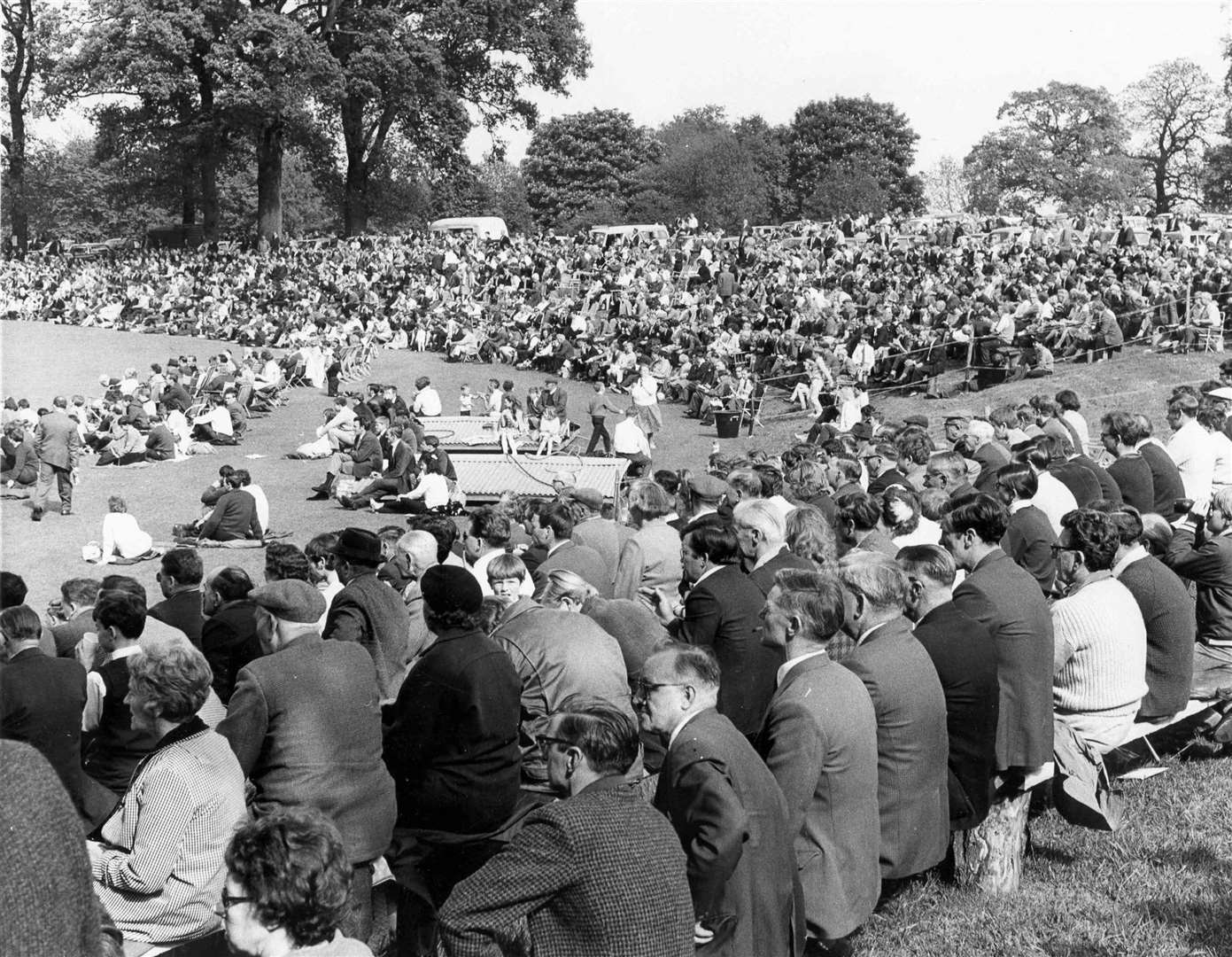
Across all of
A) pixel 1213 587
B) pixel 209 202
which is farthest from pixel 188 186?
pixel 1213 587

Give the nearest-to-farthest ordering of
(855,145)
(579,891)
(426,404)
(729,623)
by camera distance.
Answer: (579,891) → (729,623) → (426,404) → (855,145)

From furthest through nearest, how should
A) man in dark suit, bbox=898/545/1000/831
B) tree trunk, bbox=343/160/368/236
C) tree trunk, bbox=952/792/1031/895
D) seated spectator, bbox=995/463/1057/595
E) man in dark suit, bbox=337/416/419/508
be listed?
tree trunk, bbox=343/160/368/236 → man in dark suit, bbox=337/416/419/508 → seated spectator, bbox=995/463/1057/595 → tree trunk, bbox=952/792/1031/895 → man in dark suit, bbox=898/545/1000/831

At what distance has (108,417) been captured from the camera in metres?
23.2

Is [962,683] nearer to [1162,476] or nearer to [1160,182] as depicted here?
[1162,476]

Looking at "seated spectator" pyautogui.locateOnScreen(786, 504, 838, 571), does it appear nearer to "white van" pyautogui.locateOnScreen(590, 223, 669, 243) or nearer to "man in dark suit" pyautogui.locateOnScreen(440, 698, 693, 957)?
"man in dark suit" pyautogui.locateOnScreen(440, 698, 693, 957)

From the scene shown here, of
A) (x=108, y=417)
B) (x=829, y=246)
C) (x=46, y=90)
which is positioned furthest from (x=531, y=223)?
(x=108, y=417)

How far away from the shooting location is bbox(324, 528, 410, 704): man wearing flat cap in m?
5.66

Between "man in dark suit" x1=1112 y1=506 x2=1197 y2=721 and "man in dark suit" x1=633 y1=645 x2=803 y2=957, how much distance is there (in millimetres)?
2929

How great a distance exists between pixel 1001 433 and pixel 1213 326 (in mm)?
15278

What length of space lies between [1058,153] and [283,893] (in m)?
85.0

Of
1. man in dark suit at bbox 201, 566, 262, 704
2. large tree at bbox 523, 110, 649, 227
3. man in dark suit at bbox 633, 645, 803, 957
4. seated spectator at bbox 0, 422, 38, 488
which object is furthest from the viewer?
large tree at bbox 523, 110, 649, 227

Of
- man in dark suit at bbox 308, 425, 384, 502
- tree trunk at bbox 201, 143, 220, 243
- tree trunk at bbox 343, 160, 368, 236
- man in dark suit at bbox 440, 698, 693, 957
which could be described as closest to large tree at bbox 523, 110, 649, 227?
tree trunk at bbox 343, 160, 368, 236

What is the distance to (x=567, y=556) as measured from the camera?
706cm

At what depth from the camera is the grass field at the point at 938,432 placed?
489cm
